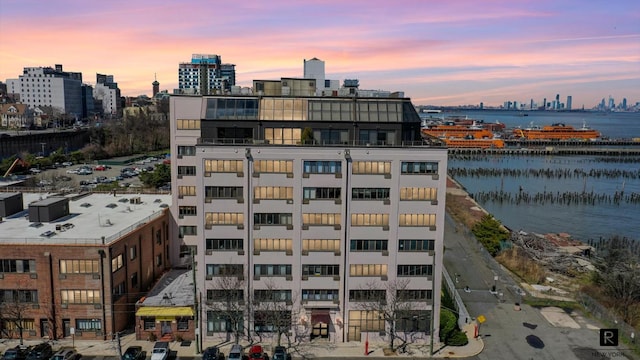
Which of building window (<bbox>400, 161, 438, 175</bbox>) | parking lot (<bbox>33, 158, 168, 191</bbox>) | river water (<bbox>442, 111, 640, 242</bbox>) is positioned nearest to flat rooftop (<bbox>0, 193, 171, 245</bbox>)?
building window (<bbox>400, 161, 438, 175</bbox>)

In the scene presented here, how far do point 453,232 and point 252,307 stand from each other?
5690cm

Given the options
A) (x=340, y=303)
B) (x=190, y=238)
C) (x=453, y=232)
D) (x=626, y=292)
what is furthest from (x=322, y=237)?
(x=453, y=232)

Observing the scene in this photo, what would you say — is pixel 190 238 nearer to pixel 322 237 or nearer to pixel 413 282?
pixel 322 237

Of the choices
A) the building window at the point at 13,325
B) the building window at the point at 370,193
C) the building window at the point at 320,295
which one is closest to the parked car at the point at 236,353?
the building window at the point at 320,295

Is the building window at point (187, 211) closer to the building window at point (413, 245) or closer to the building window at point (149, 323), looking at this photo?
the building window at point (149, 323)

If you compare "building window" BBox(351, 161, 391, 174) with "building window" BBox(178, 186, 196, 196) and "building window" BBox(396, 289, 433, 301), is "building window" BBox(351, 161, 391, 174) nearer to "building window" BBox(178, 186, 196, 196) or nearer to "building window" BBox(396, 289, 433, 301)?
"building window" BBox(396, 289, 433, 301)

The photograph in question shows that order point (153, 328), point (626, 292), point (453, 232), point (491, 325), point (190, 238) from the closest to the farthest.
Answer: point (153, 328)
point (491, 325)
point (626, 292)
point (190, 238)
point (453, 232)

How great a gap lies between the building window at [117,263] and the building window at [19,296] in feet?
26.1

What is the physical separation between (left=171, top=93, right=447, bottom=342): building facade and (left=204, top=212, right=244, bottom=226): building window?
0.11 meters

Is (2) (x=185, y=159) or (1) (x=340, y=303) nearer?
(1) (x=340, y=303)

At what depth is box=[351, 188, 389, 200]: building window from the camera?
50531 mm

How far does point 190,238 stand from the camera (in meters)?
67.7

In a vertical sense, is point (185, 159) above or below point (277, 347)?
above

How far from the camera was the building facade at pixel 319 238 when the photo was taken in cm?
5025
